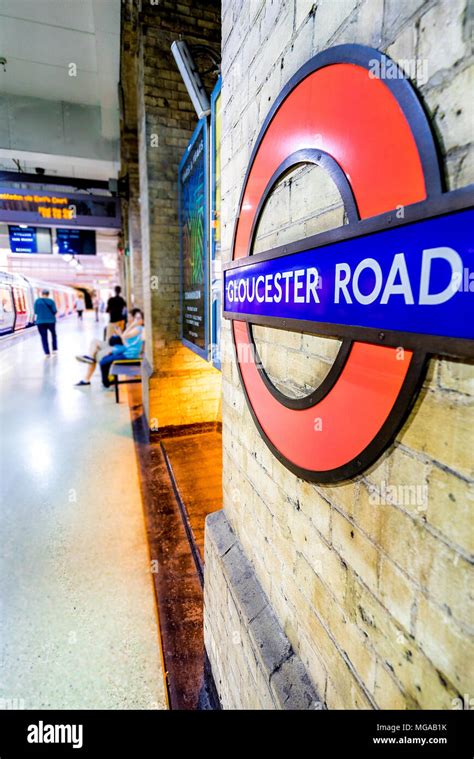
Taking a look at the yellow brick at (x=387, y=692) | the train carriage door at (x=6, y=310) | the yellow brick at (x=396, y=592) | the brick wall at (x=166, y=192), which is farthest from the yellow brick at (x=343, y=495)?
the train carriage door at (x=6, y=310)

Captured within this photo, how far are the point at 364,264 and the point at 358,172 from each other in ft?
0.61

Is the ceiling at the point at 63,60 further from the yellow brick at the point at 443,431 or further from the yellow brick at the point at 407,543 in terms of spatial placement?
the yellow brick at the point at 407,543

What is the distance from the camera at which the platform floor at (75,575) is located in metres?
1.72

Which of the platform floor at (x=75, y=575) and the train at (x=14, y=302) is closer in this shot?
the platform floor at (x=75, y=575)

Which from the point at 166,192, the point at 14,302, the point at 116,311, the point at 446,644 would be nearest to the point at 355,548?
the point at 446,644

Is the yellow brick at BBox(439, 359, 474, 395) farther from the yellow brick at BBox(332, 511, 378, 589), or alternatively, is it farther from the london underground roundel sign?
the yellow brick at BBox(332, 511, 378, 589)

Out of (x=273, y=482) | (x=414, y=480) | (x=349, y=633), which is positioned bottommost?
(x=349, y=633)

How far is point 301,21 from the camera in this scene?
93cm

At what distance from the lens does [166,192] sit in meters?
4.11

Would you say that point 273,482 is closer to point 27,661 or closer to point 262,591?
point 262,591

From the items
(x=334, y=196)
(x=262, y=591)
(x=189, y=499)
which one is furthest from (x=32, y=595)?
(x=334, y=196)

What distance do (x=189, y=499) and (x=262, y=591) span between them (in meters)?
1.99

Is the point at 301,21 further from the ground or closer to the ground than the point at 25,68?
closer to the ground

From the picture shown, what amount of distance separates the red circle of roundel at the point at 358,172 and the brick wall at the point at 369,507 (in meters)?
0.03
